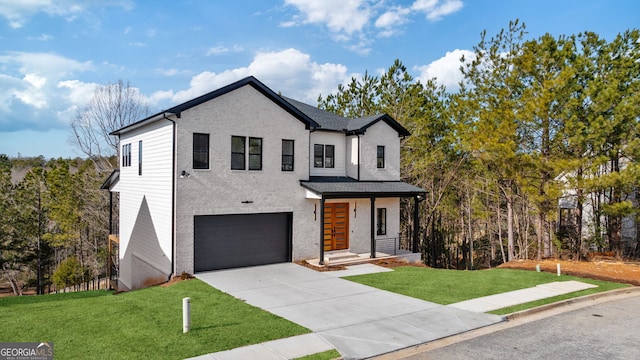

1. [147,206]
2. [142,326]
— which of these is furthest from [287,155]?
[142,326]

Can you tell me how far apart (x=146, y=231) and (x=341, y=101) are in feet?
69.1

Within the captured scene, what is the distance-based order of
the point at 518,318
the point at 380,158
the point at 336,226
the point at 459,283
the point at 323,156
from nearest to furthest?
the point at 518,318
the point at 459,283
the point at 336,226
the point at 323,156
the point at 380,158

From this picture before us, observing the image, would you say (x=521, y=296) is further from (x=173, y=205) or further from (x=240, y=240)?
(x=173, y=205)

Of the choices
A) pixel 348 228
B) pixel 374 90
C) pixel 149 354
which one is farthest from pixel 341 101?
pixel 149 354

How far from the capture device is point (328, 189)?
1748cm

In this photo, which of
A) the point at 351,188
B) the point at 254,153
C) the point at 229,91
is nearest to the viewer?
the point at 229,91

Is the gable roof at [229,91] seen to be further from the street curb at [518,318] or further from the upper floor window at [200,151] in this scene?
the street curb at [518,318]

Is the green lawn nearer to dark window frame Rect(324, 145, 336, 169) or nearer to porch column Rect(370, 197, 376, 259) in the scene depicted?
porch column Rect(370, 197, 376, 259)

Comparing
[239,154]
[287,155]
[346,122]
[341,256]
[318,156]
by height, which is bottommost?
[341,256]

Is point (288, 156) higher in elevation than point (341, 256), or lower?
higher

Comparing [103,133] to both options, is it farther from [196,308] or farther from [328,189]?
[196,308]

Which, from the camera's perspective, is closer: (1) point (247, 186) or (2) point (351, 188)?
(1) point (247, 186)

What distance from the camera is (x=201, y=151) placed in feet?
52.0

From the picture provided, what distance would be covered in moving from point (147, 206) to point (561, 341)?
52.0ft
